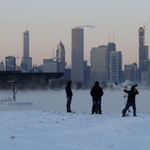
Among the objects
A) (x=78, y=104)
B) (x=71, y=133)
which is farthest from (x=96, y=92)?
(x=78, y=104)

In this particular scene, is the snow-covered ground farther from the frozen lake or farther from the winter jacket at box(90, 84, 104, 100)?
the frozen lake

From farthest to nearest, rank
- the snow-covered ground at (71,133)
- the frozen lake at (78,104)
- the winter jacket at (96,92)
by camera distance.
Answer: the frozen lake at (78,104), the winter jacket at (96,92), the snow-covered ground at (71,133)

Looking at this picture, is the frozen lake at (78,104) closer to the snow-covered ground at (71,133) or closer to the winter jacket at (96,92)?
the winter jacket at (96,92)

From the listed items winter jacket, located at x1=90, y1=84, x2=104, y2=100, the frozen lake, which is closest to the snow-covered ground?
winter jacket, located at x1=90, y1=84, x2=104, y2=100

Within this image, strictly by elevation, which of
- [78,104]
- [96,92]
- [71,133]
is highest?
[96,92]

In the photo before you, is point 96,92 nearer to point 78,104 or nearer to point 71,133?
point 71,133

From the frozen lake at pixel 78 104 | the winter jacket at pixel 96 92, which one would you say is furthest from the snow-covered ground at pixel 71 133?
the frozen lake at pixel 78 104

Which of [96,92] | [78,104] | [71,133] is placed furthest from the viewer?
[78,104]

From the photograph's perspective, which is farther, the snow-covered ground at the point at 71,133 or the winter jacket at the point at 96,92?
the winter jacket at the point at 96,92

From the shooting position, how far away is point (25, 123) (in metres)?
14.5

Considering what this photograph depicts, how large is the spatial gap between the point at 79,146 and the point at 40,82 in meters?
105

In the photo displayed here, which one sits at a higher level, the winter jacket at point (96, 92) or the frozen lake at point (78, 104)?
the winter jacket at point (96, 92)

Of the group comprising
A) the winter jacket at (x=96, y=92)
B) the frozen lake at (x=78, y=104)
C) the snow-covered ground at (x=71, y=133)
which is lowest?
the frozen lake at (x=78, y=104)

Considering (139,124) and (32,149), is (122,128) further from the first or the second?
(32,149)
